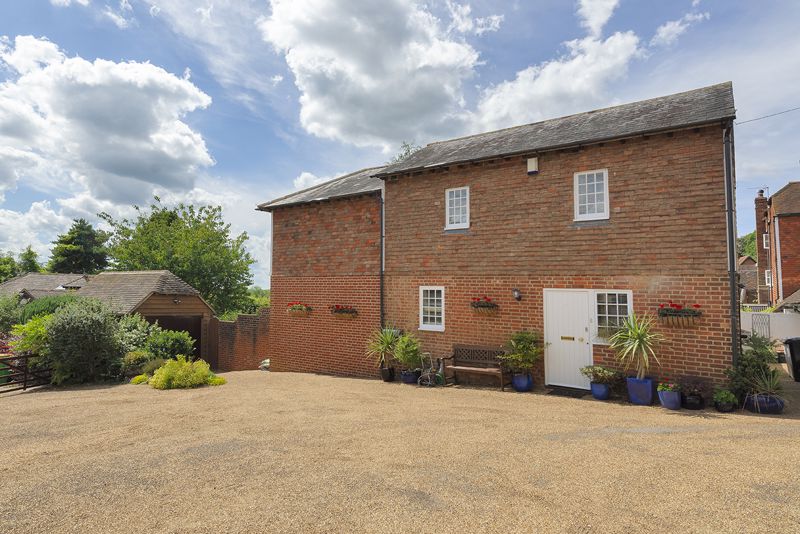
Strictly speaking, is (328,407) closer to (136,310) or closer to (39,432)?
(39,432)

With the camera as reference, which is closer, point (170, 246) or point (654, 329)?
point (654, 329)

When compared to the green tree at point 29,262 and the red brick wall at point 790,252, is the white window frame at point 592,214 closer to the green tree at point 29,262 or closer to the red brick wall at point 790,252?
the red brick wall at point 790,252

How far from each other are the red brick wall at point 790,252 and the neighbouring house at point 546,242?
60.9 ft

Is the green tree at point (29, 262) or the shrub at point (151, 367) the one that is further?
the green tree at point (29, 262)

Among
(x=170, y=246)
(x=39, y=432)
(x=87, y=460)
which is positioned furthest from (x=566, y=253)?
(x=170, y=246)

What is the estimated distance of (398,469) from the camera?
516cm

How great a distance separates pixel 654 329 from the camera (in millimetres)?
9086

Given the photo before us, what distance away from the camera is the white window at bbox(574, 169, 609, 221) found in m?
9.86

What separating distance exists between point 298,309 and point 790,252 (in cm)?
2649

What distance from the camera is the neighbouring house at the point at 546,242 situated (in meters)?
8.76

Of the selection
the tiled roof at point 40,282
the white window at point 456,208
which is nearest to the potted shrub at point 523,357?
the white window at point 456,208

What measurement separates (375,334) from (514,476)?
8408mm

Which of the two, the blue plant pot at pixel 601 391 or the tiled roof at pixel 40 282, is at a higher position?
the tiled roof at pixel 40 282

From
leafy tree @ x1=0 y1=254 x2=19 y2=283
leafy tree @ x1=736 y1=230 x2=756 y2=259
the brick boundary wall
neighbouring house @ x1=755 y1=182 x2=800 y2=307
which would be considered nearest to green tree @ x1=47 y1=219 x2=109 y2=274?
leafy tree @ x1=0 y1=254 x2=19 y2=283
